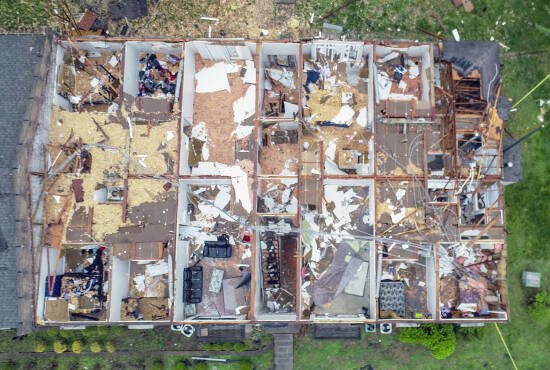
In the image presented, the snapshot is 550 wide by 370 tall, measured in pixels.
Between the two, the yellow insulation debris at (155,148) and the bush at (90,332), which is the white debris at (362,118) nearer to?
the yellow insulation debris at (155,148)

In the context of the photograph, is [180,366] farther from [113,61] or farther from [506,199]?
[506,199]

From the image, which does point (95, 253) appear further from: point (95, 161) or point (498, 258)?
point (498, 258)

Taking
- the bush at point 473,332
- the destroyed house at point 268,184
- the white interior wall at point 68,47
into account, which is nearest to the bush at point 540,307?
the bush at point 473,332

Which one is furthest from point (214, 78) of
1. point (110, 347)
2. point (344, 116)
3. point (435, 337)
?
point (435, 337)

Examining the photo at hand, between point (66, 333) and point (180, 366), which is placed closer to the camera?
point (66, 333)

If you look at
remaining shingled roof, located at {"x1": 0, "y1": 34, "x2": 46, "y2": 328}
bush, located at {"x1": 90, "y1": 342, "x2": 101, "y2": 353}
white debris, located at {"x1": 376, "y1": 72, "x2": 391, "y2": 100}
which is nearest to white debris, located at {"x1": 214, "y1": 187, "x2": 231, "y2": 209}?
remaining shingled roof, located at {"x1": 0, "y1": 34, "x2": 46, "y2": 328}

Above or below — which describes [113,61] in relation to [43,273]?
above

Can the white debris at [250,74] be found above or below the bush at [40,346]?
above
